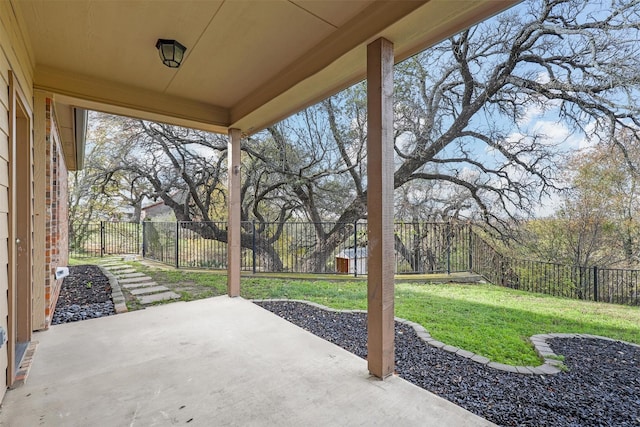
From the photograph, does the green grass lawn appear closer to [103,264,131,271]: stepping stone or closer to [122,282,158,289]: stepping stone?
[122,282,158,289]: stepping stone

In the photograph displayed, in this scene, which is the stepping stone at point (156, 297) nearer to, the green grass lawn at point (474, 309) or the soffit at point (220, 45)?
the green grass lawn at point (474, 309)

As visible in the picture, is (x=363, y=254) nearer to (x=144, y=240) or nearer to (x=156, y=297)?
(x=156, y=297)

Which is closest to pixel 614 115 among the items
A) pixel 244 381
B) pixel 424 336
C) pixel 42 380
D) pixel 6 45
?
pixel 424 336

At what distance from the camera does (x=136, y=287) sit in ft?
16.8

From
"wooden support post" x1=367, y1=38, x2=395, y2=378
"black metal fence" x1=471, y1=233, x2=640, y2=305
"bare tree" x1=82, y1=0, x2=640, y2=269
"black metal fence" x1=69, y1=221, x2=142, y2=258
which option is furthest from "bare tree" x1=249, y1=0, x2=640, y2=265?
"black metal fence" x1=69, y1=221, x2=142, y2=258

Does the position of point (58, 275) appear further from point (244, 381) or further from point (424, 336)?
point (424, 336)

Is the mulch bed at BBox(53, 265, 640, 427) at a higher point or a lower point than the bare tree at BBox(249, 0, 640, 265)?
lower

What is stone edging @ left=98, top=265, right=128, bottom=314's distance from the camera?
3.71 m

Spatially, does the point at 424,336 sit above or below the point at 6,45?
below

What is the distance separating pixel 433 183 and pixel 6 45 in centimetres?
736

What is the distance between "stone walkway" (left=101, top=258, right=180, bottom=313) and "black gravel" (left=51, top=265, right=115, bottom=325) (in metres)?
0.11

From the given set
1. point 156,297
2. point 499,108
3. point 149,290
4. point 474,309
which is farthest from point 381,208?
point 499,108

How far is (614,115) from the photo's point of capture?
15.5 feet

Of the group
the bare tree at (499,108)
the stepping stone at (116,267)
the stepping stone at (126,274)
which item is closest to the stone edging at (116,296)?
the stepping stone at (126,274)
